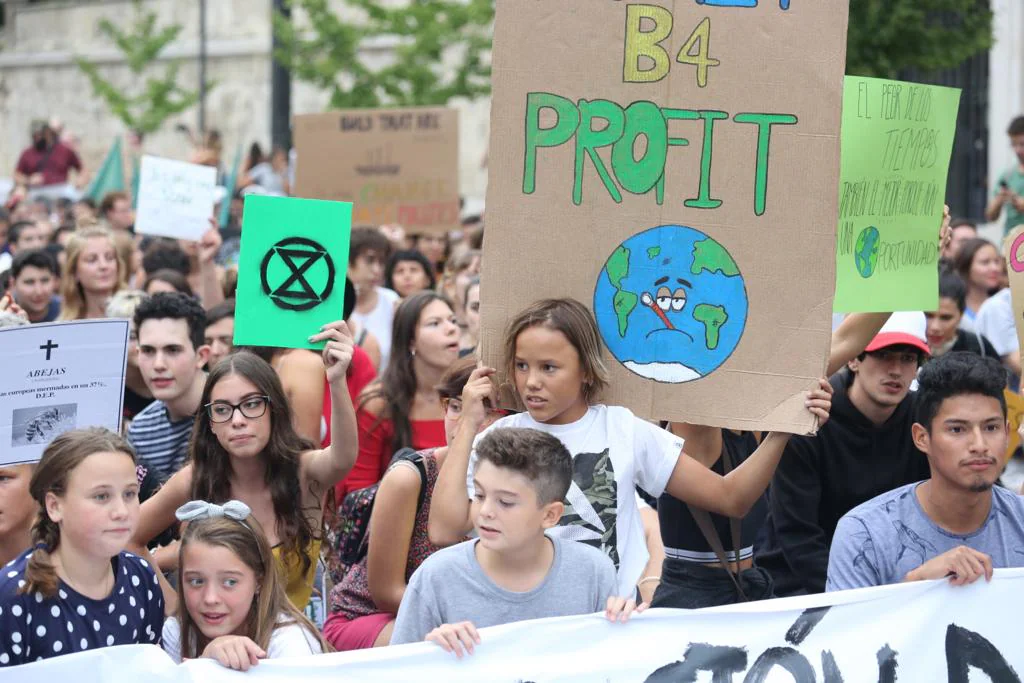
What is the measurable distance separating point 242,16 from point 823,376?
25714 millimetres

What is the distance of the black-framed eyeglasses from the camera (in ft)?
15.9

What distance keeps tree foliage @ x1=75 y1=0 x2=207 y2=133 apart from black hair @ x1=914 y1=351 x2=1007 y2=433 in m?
22.8

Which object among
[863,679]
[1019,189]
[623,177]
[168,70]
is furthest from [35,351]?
[168,70]

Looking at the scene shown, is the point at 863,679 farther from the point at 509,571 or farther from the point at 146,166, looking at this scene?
the point at 146,166

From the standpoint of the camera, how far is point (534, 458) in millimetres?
3854

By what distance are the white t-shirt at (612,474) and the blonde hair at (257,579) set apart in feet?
1.91

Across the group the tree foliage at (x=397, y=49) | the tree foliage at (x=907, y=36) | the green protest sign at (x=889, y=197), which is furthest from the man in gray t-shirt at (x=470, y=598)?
the tree foliage at (x=397, y=49)

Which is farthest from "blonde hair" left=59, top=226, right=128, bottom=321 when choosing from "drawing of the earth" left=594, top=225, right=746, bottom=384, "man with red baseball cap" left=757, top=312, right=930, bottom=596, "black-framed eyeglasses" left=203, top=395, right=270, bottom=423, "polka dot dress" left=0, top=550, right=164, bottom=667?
"drawing of the earth" left=594, top=225, right=746, bottom=384

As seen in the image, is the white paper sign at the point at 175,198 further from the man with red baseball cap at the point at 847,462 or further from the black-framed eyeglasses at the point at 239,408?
the man with red baseball cap at the point at 847,462

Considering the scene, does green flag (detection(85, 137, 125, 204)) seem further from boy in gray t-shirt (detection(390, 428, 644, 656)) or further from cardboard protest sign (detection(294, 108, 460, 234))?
boy in gray t-shirt (detection(390, 428, 644, 656))

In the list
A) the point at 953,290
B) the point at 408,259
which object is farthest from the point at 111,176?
the point at 953,290

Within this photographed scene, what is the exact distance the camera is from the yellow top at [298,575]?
15.7ft

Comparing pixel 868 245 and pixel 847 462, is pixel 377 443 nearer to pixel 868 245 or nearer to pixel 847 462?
pixel 847 462

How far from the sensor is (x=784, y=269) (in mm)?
4246
